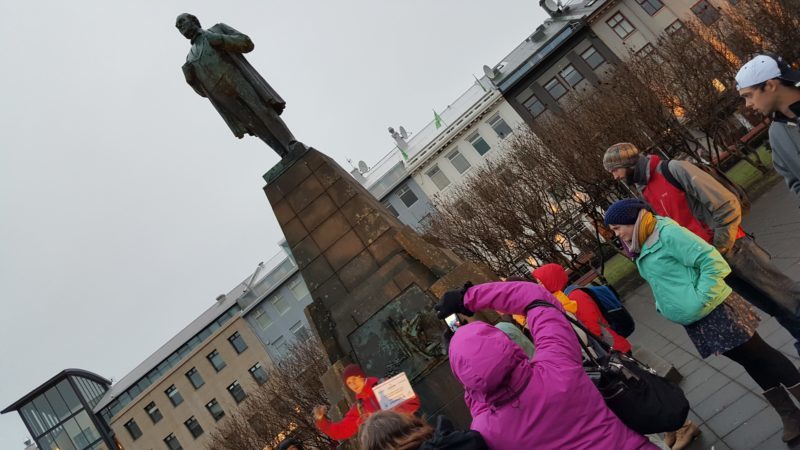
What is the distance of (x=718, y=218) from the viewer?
3.31 metres

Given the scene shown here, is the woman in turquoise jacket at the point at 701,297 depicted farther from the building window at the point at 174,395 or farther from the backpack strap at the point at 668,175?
the building window at the point at 174,395

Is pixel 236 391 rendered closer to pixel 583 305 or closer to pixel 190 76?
pixel 190 76

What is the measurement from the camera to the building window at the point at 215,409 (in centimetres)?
3638

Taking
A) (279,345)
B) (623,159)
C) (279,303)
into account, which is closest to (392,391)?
(623,159)

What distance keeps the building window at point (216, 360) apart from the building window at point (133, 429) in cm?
759

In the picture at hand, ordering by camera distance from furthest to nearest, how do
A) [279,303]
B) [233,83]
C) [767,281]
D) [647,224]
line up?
[279,303] < [233,83] < [767,281] < [647,224]

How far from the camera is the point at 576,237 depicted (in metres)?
22.6

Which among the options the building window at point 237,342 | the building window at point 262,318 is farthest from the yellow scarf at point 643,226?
the building window at point 237,342

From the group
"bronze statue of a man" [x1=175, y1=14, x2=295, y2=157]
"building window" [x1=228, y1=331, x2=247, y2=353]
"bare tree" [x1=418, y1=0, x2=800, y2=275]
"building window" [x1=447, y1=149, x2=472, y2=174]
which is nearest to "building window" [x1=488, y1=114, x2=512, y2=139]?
"building window" [x1=447, y1=149, x2=472, y2=174]

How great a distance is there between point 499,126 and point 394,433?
119 feet

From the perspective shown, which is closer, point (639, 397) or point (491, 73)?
point (639, 397)

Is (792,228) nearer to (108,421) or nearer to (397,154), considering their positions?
(397,154)

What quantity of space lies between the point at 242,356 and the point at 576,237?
27962mm

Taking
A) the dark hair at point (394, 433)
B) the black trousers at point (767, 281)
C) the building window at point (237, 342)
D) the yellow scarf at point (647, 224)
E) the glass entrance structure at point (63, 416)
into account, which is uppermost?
the glass entrance structure at point (63, 416)
